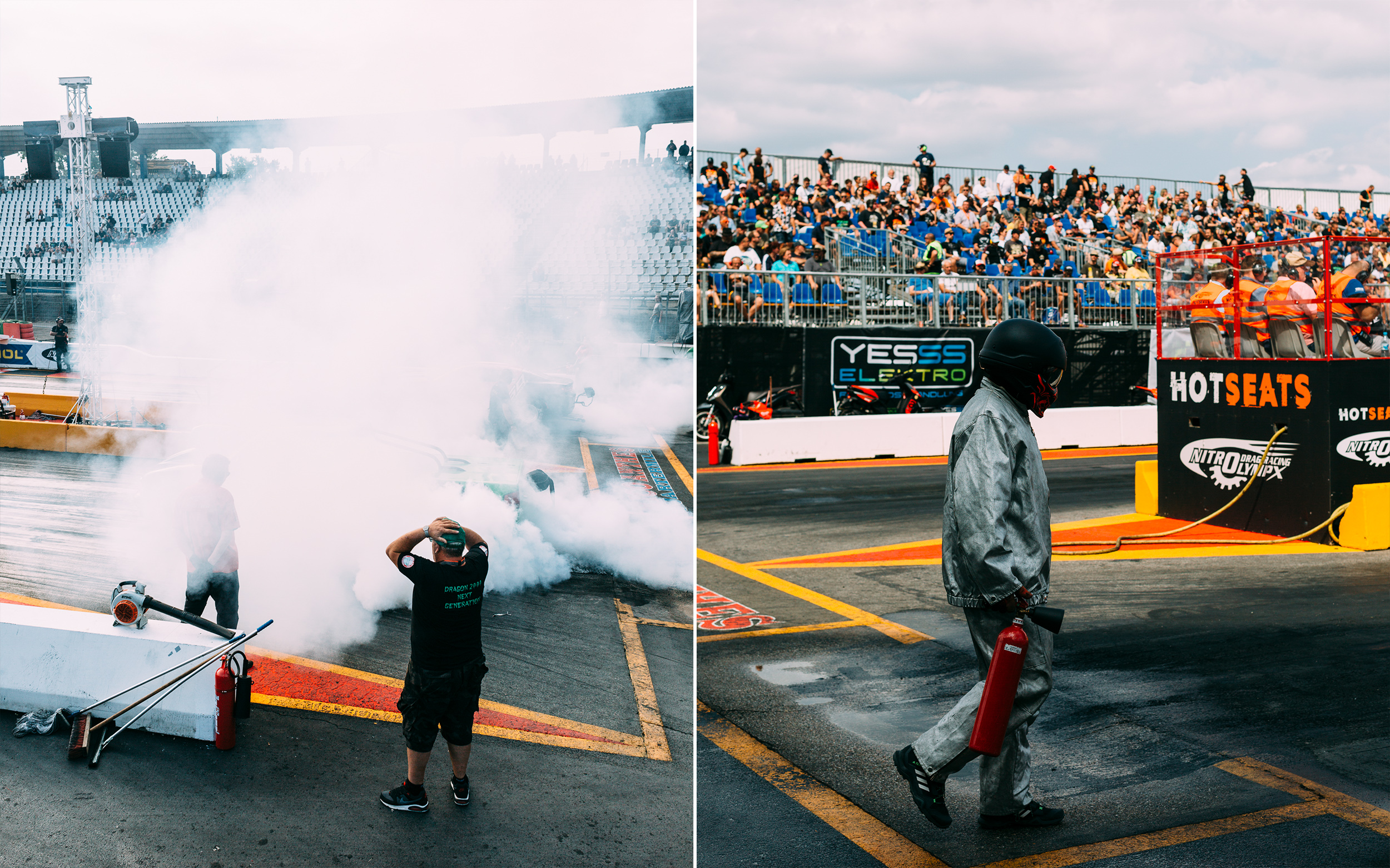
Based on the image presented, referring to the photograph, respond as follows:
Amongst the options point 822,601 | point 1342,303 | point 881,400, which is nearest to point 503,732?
point 822,601

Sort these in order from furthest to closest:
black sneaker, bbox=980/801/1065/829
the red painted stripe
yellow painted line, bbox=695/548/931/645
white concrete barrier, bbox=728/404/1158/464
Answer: white concrete barrier, bbox=728/404/1158/464, yellow painted line, bbox=695/548/931/645, the red painted stripe, black sneaker, bbox=980/801/1065/829

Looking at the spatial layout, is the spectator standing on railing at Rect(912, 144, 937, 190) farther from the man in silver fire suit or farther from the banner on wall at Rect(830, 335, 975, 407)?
the man in silver fire suit

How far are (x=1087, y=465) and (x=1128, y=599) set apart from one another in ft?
25.2

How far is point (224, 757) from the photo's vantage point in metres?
4.51

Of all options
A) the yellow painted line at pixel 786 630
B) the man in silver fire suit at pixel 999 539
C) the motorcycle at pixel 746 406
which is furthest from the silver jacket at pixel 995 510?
the motorcycle at pixel 746 406

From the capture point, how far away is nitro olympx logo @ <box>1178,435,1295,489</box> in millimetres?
8531

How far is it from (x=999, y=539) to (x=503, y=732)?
9.05 feet

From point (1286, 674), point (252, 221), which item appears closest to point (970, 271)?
point (252, 221)

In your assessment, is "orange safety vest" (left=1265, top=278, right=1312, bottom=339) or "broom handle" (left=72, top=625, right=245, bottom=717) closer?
"broom handle" (left=72, top=625, right=245, bottom=717)

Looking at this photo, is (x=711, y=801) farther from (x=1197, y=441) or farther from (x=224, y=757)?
(x=1197, y=441)

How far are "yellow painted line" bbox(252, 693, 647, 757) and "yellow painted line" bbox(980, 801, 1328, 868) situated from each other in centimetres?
195

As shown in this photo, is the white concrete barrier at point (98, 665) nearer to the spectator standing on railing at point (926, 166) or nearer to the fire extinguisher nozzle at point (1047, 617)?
the fire extinguisher nozzle at point (1047, 617)

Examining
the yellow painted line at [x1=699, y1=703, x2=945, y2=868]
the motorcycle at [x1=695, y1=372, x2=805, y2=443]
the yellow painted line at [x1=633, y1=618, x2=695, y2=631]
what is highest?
the motorcycle at [x1=695, y1=372, x2=805, y2=443]

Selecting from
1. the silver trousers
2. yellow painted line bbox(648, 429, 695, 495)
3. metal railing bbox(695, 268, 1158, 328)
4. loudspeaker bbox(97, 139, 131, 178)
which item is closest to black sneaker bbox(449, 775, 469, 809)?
the silver trousers
